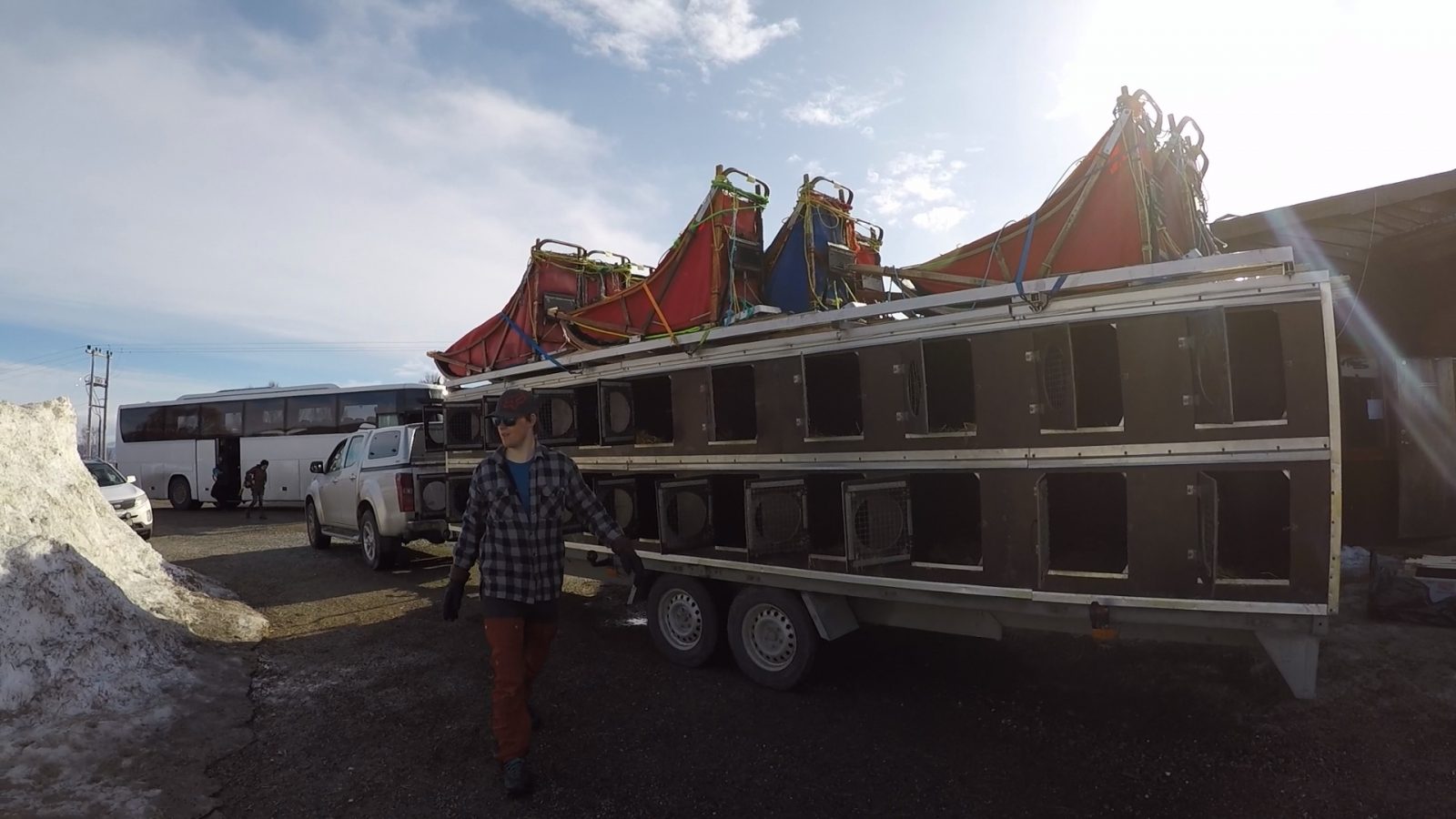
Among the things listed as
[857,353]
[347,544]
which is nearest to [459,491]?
[857,353]

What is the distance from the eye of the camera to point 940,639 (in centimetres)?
648

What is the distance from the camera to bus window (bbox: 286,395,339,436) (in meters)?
20.1

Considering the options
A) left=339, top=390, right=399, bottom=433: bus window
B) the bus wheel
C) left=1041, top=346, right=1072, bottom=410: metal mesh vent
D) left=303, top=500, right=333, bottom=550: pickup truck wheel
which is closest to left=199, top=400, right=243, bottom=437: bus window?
the bus wheel

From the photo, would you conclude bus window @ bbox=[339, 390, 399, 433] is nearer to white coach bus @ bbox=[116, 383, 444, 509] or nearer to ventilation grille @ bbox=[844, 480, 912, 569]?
white coach bus @ bbox=[116, 383, 444, 509]

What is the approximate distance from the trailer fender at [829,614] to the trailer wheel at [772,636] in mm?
84

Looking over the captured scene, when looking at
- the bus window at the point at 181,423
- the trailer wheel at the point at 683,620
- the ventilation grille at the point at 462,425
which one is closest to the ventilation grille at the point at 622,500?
the trailer wheel at the point at 683,620

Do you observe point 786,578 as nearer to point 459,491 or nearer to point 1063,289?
point 1063,289

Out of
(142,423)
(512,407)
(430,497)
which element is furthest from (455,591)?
(142,423)

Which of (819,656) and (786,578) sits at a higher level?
(786,578)

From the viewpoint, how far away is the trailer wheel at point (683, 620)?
19.1ft

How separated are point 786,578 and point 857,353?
165 centimetres

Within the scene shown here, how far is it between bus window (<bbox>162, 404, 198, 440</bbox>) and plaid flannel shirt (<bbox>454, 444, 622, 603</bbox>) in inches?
900

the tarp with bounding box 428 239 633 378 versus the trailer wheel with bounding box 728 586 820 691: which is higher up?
the tarp with bounding box 428 239 633 378

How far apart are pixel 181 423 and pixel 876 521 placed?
25.0 metres
